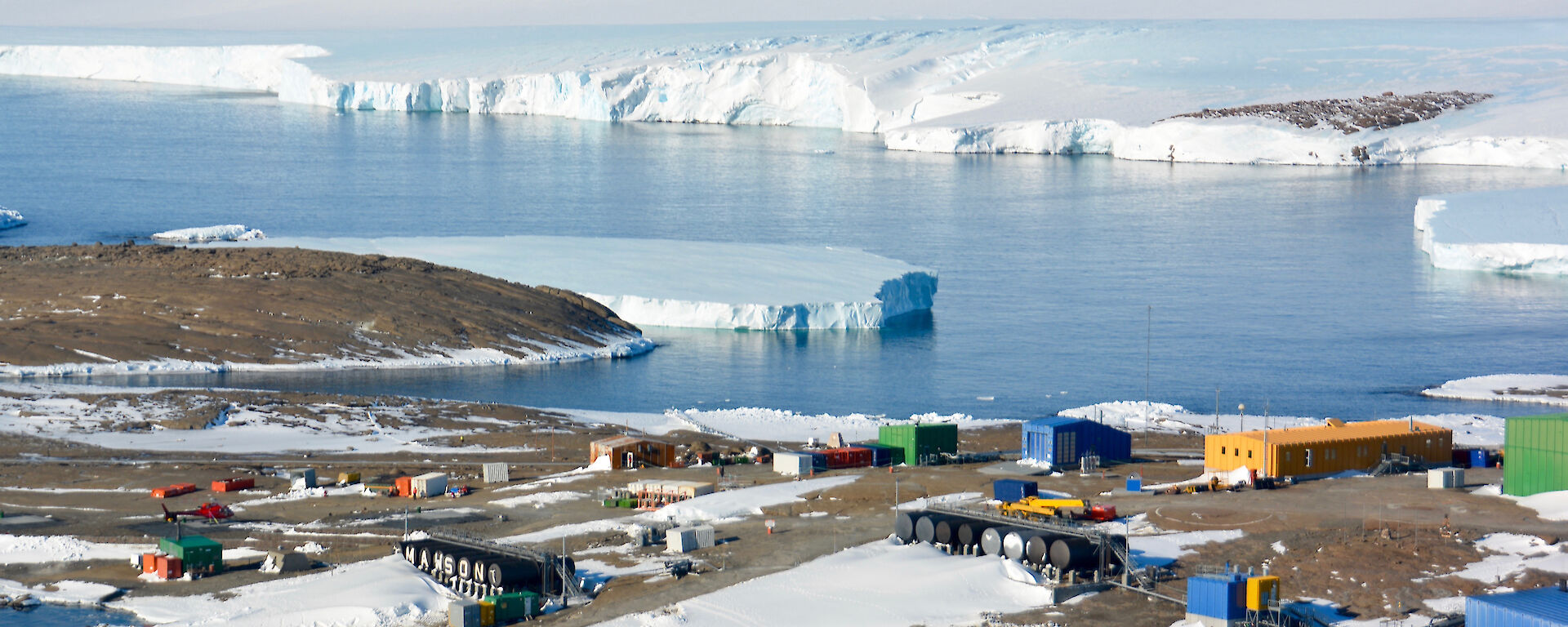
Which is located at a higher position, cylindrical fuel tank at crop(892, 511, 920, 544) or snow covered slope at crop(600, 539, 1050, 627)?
cylindrical fuel tank at crop(892, 511, 920, 544)

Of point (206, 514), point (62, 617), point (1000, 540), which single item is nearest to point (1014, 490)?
point (1000, 540)

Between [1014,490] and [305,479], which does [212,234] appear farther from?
[1014,490]

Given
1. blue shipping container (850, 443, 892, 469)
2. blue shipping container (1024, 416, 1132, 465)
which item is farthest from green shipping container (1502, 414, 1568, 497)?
blue shipping container (850, 443, 892, 469)

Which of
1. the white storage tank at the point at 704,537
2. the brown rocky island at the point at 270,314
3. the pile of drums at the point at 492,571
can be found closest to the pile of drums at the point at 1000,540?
the white storage tank at the point at 704,537

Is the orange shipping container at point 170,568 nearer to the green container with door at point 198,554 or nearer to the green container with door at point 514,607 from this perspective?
the green container with door at point 198,554

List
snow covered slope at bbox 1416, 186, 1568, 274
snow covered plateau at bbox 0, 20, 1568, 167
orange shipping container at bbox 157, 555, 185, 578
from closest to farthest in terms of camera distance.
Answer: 1. orange shipping container at bbox 157, 555, 185, 578
2. snow covered slope at bbox 1416, 186, 1568, 274
3. snow covered plateau at bbox 0, 20, 1568, 167

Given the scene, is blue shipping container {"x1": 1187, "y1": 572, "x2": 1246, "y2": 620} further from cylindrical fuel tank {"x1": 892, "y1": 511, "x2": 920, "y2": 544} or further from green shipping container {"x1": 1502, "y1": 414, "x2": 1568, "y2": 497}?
green shipping container {"x1": 1502, "y1": 414, "x2": 1568, "y2": 497}
